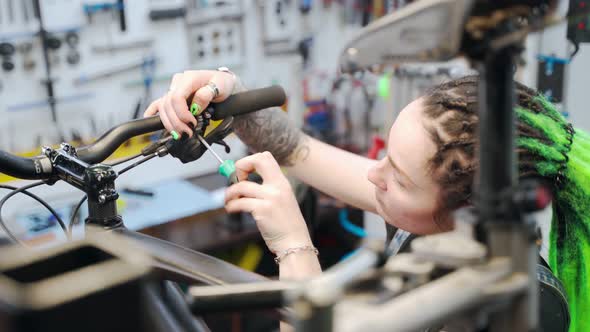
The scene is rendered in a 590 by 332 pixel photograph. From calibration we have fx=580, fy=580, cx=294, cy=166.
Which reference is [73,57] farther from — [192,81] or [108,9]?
[192,81]

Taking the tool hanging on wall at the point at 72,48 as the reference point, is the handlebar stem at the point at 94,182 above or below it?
below

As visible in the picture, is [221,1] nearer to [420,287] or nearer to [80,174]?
A: [80,174]

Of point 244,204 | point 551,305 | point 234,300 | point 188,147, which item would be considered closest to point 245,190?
point 244,204

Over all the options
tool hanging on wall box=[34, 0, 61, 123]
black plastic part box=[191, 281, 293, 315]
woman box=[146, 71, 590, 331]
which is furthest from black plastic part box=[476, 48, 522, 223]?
tool hanging on wall box=[34, 0, 61, 123]

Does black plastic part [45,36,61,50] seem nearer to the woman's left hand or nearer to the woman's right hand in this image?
the woman's right hand

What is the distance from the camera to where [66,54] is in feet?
7.01

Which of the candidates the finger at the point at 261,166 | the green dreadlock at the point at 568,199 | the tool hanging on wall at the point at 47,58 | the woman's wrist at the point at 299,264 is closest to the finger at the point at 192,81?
the finger at the point at 261,166

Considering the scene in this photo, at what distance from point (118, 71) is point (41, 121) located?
34cm

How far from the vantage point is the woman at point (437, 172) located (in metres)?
0.89

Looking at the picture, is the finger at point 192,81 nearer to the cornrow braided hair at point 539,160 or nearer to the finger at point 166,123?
the finger at point 166,123

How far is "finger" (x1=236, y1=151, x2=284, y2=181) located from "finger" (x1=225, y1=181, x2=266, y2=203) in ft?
0.08

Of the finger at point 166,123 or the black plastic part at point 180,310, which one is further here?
the finger at point 166,123

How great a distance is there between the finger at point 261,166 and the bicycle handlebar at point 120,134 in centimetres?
14

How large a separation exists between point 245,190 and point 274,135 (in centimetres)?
42
